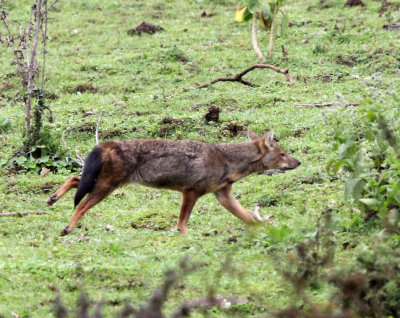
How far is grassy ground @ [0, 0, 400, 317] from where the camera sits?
7020 millimetres

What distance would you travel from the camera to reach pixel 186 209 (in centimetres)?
898

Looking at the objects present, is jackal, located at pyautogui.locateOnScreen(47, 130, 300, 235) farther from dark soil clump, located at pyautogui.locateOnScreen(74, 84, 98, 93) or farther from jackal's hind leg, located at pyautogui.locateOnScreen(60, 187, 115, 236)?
dark soil clump, located at pyautogui.locateOnScreen(74, 84, 98, 93)

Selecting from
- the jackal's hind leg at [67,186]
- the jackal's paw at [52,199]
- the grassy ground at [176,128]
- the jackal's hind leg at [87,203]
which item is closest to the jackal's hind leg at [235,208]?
the grassy ground at [176,128]

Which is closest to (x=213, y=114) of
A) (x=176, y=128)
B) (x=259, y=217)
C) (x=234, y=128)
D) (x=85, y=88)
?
(x=234, y=128)

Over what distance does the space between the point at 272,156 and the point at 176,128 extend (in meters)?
3.79

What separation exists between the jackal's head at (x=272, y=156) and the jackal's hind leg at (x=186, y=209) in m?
1.16

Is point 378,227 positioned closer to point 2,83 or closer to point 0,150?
point 0,150

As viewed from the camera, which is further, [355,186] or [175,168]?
[175,168]

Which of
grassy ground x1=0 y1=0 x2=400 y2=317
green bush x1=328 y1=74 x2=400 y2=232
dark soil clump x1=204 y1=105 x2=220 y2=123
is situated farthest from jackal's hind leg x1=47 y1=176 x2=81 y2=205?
dark soil clump x1=204 y1=105 x2=220 y2=123

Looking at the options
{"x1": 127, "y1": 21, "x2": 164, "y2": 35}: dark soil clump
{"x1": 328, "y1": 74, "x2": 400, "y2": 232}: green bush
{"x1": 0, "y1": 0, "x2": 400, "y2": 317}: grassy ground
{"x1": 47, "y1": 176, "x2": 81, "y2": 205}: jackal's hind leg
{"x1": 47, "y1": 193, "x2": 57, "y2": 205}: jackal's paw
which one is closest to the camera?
{"x1": 0, "y1": 0, "x2": 400, "y2": 317}: grassy ground

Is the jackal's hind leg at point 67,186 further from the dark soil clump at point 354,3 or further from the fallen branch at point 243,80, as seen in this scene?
the dark soil clump at point 354,3

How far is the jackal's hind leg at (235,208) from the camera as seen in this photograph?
9.05m

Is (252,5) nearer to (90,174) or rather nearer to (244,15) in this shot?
(244,15)

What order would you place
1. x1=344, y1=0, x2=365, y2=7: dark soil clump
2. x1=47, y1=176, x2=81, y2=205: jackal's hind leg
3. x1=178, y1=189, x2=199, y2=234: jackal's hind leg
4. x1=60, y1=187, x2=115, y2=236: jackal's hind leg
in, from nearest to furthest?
x1=60, y1=187, x2=115, y2=236: jackal's hind leg < x1=178, y1=189, x2=199, y2=234: jackal's hind leg < x1=47, y1=176, x2=81, y2=205: jackal's hind leg < x1=344, y1=0, x2=365, y2=7: dark soil clump
